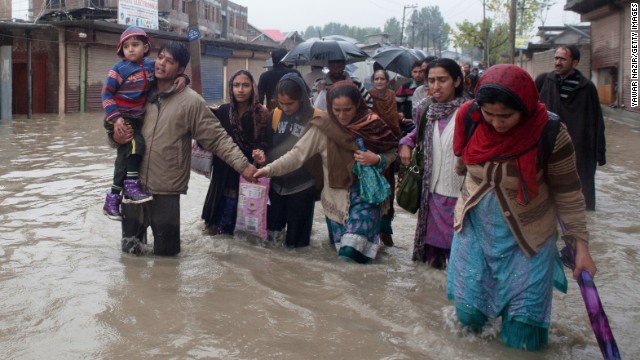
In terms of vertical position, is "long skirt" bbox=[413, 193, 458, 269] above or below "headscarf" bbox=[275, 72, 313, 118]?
below

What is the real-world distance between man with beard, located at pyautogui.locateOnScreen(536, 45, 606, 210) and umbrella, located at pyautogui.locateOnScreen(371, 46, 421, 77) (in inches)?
92.4

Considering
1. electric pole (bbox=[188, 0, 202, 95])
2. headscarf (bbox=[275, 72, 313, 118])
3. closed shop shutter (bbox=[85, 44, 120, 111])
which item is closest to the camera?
headscarf (bbox=[275, 72, 313, 118])

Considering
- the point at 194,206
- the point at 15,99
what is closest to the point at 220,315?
the point at 194,206

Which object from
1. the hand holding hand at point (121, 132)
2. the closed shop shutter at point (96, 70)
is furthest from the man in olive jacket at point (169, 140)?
the closed shop shutter at point (96, 70)

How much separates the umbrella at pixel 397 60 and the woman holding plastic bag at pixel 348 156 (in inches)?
158

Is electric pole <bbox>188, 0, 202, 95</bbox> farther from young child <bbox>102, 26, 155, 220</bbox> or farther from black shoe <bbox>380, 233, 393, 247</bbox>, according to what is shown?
young child <bbox>102, 26, 155, 220</bbox>

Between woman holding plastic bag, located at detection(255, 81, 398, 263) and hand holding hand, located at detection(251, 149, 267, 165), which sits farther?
hand holding hand, located at detection(251, 149, 267, 165)

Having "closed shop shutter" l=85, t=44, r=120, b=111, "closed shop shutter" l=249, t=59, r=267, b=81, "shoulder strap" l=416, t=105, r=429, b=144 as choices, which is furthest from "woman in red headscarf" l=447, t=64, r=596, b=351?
"closed shop shutter" l=249, t=59, r=267, b=81

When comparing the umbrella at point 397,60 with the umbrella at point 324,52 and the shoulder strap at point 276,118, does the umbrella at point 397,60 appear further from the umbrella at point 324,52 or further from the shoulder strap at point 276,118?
the shoulder strap at point 276,118

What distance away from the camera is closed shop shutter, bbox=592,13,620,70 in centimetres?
1927

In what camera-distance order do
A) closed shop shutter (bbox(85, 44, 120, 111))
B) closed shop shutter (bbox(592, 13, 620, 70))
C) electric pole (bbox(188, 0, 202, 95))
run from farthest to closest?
1. closed shop shutter (bbox(85, 44, 120, 111))
2. closed shop shutter (bbox(592, 13, 620, 70))
3. electric pole (bbox(188, 0, 202, 95))

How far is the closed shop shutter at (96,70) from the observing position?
22906 mm

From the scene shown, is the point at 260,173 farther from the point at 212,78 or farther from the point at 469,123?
the point at 212,78

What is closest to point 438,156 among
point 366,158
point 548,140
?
point 366,158
